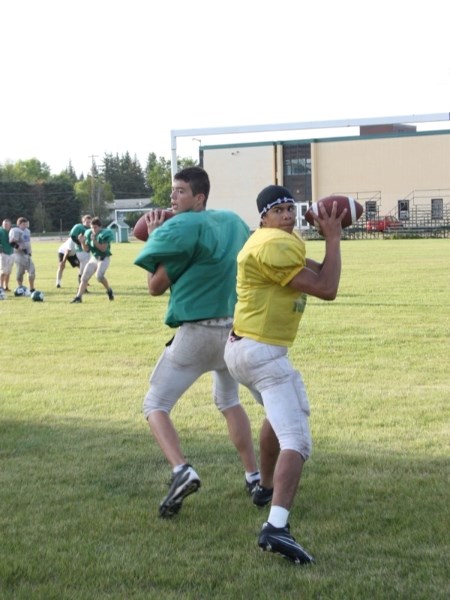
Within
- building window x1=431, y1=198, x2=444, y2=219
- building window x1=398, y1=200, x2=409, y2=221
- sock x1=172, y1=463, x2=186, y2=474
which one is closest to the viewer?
sock x1=172, y1=463, x2=186, y2=474

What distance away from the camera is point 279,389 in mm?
5082

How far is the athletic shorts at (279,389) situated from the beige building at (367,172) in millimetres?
63395

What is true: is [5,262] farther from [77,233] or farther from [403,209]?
[403,209]

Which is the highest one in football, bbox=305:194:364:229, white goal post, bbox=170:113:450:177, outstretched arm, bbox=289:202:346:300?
white goal post, bbox=170:113:450:177

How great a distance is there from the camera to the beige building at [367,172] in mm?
69000

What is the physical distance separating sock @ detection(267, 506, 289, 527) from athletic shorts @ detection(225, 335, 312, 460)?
0.30 m

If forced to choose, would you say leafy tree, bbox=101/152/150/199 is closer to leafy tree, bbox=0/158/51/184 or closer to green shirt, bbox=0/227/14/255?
leafy tree, bbox=0/158/51/184

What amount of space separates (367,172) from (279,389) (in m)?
69.1

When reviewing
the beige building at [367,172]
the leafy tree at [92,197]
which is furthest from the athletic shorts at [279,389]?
the leafy tree at [92,197]

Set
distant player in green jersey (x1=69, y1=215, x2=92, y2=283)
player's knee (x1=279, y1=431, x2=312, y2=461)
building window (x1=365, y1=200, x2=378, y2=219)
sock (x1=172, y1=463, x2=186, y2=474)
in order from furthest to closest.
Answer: building window (x1=365, y1=200, x2=378, y2=219) → distant player in green jersey (x1=69, y1=215, x2=92, y2=283) → sock (x1=172, y1=463, x2=186, y2=474) → player's knee (x1=279, y1=431, x2=312, y2=461)

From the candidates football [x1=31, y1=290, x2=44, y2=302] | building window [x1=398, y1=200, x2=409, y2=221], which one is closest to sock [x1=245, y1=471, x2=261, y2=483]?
football [x1=31, y1=290, x2=44, y2=302]

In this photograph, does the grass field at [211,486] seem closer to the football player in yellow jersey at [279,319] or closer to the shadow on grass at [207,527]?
the shadow on grass at [207,527]

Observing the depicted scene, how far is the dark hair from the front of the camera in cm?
584

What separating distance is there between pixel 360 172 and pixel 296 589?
69693 mm
